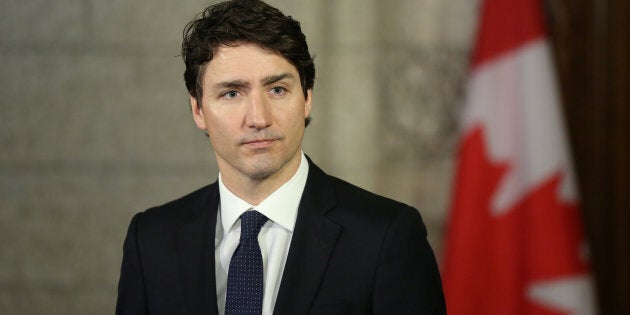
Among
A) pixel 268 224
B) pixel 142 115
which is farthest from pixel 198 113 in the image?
pixel 142 115

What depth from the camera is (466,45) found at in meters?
2.66

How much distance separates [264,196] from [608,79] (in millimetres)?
1688

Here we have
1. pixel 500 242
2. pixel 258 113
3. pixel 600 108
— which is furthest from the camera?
pixel 600 108

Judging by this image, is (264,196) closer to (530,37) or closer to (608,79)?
(530,37)

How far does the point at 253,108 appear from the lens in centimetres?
126

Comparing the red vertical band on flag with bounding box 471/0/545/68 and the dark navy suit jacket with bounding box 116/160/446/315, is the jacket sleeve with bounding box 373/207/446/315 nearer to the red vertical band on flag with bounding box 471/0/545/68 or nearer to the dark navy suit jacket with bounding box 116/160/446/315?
the dark navy suit jacket with bounding box 116/160/446/315

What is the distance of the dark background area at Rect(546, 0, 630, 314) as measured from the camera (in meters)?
2.64

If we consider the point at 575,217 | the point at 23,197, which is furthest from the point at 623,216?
the point at 23,197

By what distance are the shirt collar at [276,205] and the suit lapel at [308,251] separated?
0.05 feet

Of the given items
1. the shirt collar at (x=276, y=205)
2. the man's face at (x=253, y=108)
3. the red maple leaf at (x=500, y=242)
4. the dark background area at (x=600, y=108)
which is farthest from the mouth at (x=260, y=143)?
the dark background area at (x=600, y=108)

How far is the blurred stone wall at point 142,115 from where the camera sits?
8.74 feet

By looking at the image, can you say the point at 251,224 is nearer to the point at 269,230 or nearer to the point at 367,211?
the point at 269,230

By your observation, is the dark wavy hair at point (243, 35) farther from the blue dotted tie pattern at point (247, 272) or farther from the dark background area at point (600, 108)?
the dark background area at point (600, 108)

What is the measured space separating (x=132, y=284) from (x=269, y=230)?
0.28 meters
